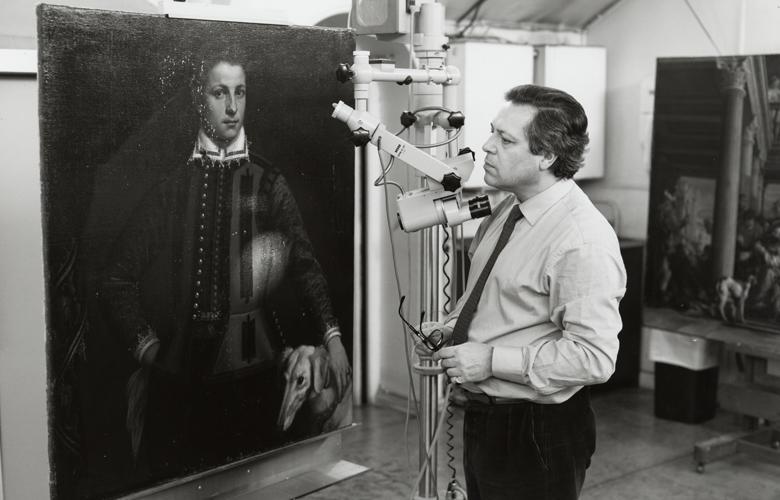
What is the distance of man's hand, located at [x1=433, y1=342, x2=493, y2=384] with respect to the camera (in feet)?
7.57

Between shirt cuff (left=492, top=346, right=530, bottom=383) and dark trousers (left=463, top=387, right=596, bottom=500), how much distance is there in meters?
0.12

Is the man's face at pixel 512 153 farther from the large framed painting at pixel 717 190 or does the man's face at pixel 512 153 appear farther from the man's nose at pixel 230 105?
the large framed painting at pixel 717 190

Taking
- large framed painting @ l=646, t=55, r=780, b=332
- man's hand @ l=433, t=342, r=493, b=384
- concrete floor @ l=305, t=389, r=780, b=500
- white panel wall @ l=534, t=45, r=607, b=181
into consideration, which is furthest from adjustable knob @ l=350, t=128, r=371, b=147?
white panel wall @ l=534, t=45, r=607, b=181

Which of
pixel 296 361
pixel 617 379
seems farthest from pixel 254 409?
pixel 617 379

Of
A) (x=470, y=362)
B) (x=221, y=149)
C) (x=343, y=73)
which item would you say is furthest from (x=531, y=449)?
(x=221, y=149)

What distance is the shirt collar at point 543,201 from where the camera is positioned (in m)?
2.36

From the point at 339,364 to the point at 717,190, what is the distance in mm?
2230

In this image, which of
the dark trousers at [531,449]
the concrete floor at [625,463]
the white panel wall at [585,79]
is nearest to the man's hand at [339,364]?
the concrete floor at [625,463]

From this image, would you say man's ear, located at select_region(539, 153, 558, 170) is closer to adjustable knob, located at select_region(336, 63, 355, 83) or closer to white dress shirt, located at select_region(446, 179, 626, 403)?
white dress shirt, located at select_region(446, 179, 626, 403)

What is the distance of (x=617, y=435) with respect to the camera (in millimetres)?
4715

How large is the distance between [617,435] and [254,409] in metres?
2.25

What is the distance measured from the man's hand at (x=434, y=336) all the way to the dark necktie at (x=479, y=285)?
Answer: 166 millimetres

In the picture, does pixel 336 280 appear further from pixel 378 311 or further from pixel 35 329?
pixel 378 311

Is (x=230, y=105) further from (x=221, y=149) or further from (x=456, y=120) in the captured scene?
(x=456, y=120)
